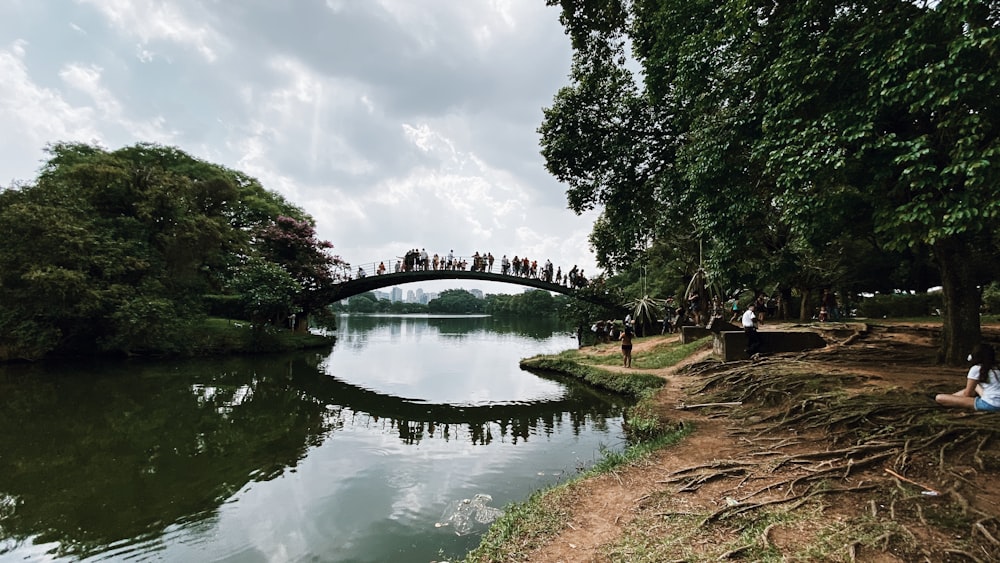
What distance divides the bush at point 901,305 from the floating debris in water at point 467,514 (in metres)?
22.7

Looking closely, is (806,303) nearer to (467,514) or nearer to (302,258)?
(467,514)

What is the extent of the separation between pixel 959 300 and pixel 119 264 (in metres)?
24.7

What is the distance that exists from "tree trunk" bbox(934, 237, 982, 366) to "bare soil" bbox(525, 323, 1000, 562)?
2.36ft

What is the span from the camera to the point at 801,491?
172 inches

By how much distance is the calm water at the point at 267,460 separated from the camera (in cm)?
504

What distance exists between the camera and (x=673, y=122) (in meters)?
10.8

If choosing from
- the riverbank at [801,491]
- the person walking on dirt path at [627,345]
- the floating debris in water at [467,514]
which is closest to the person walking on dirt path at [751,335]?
the riverbank at [801,491]

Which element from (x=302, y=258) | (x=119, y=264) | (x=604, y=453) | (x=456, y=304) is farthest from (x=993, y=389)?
(x=456, y=304)

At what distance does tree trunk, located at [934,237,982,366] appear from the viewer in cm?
783

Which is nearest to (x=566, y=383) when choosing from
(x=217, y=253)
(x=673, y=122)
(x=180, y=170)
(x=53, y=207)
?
(x=673, y=122)

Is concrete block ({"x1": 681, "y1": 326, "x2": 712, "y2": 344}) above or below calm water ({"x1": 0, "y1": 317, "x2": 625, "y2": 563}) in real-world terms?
above

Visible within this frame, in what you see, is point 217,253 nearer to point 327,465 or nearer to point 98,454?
point 98,454

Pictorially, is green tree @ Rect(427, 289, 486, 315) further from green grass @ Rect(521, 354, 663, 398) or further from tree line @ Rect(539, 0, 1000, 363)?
tree line @ Rect(539, 0, 1000, 363)

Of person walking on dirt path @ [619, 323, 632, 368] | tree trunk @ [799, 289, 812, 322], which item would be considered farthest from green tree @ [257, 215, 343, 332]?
tree trunk @ [799, 289, 812, 322]
